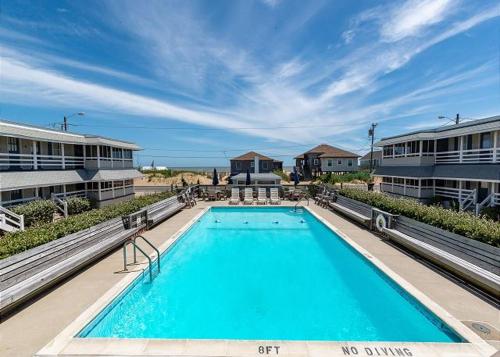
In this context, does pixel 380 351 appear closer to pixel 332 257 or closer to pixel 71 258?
pixel 332 257

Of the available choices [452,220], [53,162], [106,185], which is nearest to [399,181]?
[452,220]

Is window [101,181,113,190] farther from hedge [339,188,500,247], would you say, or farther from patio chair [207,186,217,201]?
hedge [339,188,500,247]

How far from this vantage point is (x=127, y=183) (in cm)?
2408

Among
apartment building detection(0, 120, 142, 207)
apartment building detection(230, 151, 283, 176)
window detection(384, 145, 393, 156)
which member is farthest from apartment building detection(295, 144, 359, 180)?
apartment building detection(0, 120, 142, 207)

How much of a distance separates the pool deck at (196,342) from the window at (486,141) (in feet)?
37.8

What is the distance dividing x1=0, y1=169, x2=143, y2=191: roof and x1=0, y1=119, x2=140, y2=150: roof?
1999 mm

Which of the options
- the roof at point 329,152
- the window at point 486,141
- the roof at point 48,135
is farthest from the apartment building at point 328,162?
the roof at point 48,135

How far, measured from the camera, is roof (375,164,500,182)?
13.8 meters

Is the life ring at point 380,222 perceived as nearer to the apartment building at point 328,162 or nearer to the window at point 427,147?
the window at point 427,147

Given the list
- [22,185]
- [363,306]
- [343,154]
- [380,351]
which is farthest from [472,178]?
[343,154]

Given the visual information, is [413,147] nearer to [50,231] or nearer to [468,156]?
[468,156]

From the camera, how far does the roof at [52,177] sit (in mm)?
Result: 13380

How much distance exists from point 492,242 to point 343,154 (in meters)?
40.9

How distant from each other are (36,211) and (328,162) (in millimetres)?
40611
